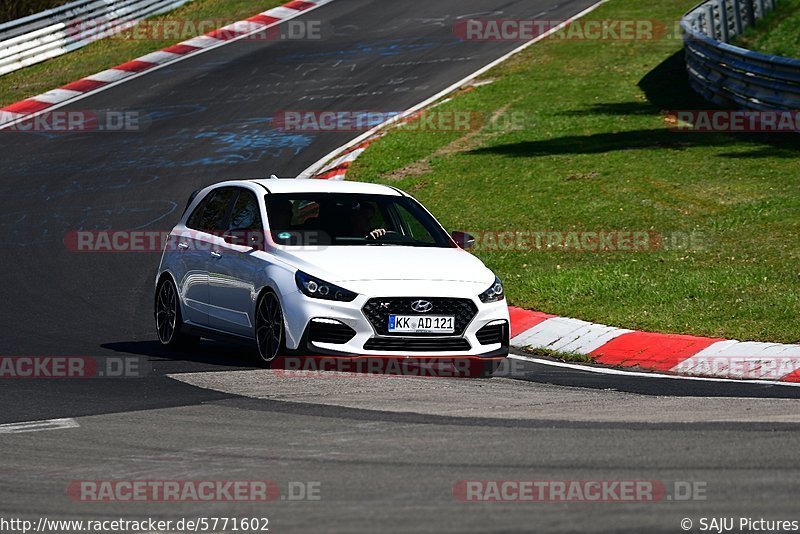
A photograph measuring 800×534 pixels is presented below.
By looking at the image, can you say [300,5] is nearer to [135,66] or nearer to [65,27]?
[65,27]

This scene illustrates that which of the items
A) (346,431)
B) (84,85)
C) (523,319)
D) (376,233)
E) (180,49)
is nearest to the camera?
(346,431)

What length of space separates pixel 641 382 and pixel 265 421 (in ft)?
11.9

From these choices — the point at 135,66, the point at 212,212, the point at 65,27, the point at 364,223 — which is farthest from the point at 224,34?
the point at 364,223

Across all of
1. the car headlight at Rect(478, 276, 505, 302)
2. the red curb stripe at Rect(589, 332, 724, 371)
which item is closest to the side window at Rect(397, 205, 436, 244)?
the car headlight at Rect(478, 276, 505, 302)

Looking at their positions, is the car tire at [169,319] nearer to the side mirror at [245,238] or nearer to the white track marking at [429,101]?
the side mirror at [245,238]

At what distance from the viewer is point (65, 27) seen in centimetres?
3478

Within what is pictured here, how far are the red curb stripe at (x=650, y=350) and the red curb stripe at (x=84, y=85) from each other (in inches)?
809

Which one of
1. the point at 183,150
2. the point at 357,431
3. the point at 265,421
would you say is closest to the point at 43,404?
the point at 265,421

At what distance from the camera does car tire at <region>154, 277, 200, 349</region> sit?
13.1 metres

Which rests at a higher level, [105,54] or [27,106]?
[105,54]

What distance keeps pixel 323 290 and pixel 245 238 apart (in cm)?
149

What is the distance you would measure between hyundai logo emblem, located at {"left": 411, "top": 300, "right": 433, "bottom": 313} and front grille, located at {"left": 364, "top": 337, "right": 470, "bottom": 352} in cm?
22

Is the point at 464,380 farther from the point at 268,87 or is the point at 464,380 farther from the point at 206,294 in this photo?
the point at 268,87

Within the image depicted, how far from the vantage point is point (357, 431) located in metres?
8.34
